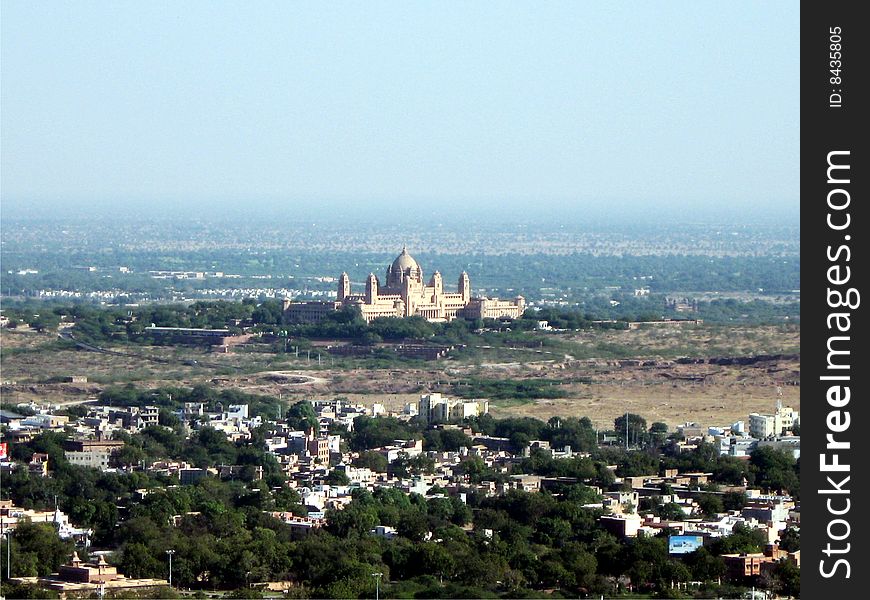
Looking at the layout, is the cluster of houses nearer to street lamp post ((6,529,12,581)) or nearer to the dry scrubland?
street lamp post ((6,529,12,581))

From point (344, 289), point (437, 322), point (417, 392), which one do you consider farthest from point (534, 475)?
point (344, 289)

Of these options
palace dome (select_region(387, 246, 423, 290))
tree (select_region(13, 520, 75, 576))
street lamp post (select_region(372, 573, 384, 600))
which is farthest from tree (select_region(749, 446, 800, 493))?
palace dome (select_region(387, 246, 423, 290))

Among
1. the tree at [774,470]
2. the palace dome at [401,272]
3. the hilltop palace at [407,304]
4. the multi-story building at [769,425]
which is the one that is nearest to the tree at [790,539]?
the tree at [774,470]

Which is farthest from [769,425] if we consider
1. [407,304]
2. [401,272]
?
[401,272]

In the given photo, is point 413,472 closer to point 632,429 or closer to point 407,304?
point 632,429

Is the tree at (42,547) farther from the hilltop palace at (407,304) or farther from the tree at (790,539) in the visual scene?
the hilltop palace at (407,304)

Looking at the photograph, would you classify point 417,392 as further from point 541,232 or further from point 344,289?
point 541,232
